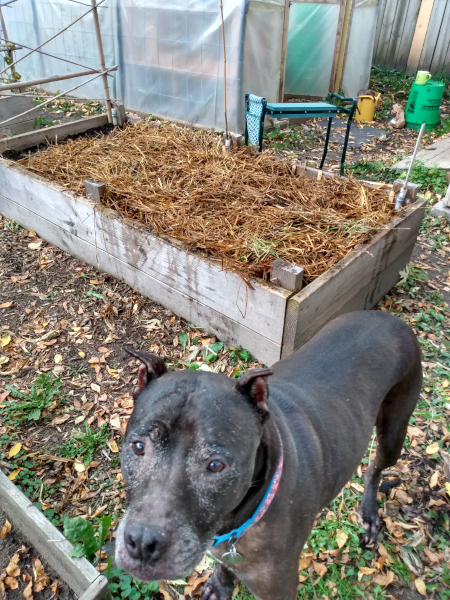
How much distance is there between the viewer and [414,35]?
37.0 feet

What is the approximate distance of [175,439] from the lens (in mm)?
1467

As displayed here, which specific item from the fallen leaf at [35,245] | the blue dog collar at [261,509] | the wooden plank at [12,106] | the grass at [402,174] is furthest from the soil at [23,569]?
the wooden plank at [12,106]

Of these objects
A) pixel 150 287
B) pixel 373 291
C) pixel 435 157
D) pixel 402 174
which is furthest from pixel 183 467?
pixel 435 157

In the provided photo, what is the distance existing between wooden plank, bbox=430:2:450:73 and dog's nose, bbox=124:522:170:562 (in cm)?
1290

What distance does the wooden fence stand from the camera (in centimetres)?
1076

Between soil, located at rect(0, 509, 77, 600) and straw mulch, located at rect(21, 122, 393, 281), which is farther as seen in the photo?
straw mulch, located at rect(21, 122, 393, 281)

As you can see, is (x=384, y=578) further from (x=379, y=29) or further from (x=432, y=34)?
(x=379, y=29)

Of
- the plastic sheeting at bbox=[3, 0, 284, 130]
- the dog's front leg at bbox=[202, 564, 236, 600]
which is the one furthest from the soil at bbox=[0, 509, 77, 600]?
the plastic sheeting at bbox=[3, 0, 284, 130]

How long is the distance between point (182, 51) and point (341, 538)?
24.8ft

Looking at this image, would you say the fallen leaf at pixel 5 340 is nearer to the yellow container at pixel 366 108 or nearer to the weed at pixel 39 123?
the weed at pixel 39 123

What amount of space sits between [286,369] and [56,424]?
1.82 metres

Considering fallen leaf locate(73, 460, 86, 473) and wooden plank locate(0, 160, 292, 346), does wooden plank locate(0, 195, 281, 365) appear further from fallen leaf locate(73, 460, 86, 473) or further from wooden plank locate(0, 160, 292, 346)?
fallen leaf locate(73, 460, 86, 473)

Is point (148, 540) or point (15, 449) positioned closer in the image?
point (148, 540)

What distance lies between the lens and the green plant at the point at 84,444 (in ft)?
9.71
